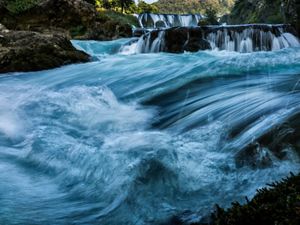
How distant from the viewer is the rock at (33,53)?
12227 millimetres

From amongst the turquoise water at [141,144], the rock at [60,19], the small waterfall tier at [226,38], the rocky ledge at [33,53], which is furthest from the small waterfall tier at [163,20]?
the turquoise water at [141,144]

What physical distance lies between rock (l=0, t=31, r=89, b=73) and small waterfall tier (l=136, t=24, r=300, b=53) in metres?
4.88

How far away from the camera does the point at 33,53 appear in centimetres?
1256

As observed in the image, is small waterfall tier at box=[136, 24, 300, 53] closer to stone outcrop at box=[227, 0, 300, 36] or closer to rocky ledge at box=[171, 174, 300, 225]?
stone outcrop at box=[227, 0, 300, 36]

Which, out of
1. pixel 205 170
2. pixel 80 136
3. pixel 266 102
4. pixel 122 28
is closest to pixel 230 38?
pixel 122 28

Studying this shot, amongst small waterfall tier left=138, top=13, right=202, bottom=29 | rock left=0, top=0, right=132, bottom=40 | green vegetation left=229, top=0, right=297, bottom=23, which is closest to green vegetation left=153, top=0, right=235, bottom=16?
green vegetation left=229, top=0, right=297, bottom=23

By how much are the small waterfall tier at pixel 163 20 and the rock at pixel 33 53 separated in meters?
25.8

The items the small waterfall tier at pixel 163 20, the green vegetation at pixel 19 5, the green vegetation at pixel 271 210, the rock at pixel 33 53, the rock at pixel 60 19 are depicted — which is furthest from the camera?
the small waterfall tier at pixel 163 20

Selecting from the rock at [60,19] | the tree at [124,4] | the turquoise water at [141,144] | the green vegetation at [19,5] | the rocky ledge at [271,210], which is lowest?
the turquoise water at [141,144]

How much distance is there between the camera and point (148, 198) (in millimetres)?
3932

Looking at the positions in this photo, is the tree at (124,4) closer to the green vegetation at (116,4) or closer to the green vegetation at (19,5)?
the green vegetation at (116,4)

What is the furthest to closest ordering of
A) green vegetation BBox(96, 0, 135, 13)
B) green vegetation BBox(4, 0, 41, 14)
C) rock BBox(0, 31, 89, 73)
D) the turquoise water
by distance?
green vegetation BBox(96, 0, 135, 13), green vegetation BBox(4, 0, 41, 14), rock BBox(0, 31, 89, 73), the turquoise water

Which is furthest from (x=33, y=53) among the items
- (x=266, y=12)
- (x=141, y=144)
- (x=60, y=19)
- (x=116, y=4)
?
(x=116, y=4)

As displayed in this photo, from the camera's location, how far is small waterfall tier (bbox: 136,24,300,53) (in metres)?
17.0
